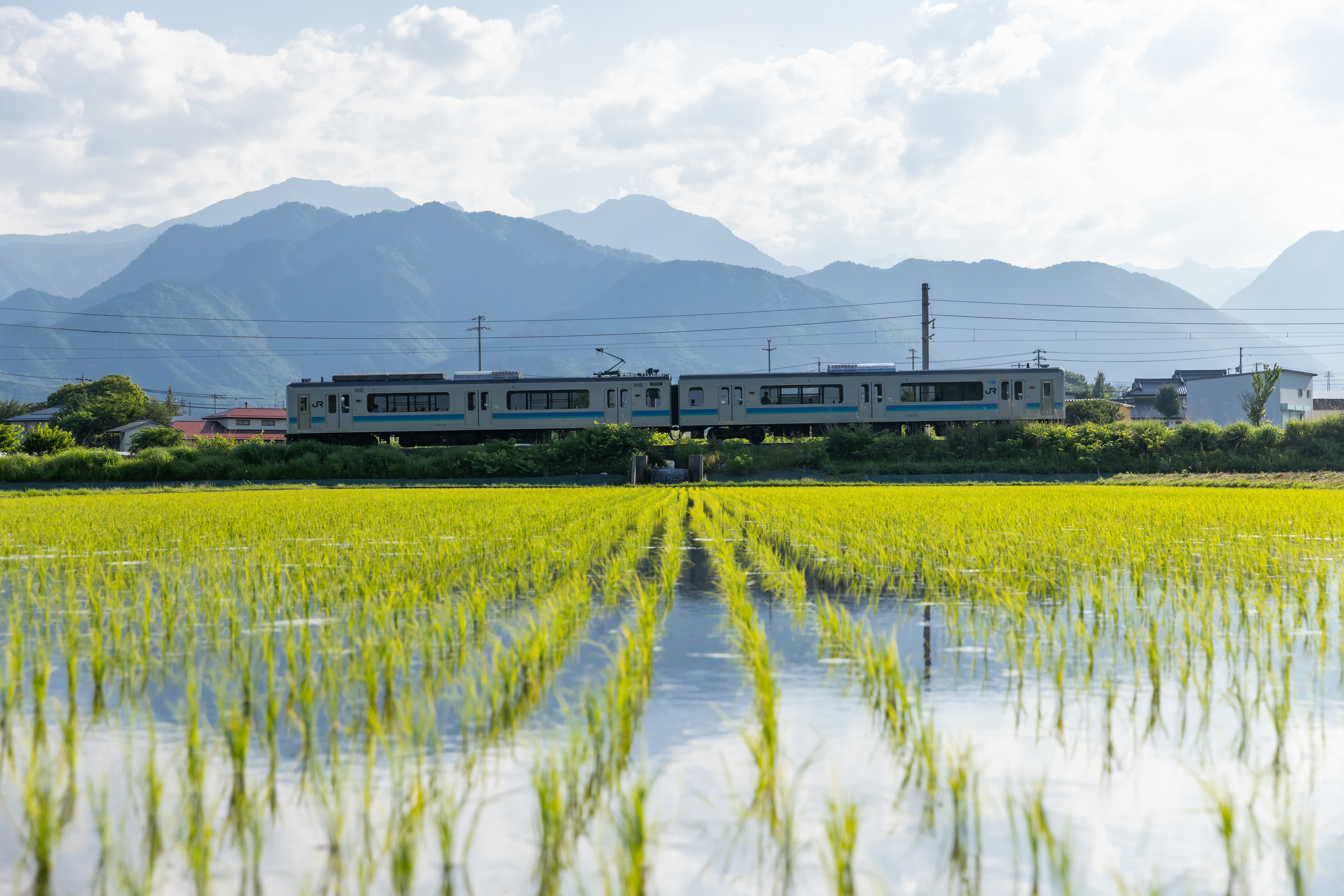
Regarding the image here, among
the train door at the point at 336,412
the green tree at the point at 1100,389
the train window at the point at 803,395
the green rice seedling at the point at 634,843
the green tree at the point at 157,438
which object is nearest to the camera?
the green rice seedling at the point at 634,843

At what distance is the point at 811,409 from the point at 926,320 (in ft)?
32.7

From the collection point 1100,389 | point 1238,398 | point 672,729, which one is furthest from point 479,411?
point 1100,389

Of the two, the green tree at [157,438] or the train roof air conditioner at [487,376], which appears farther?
the green tree at [157,438]

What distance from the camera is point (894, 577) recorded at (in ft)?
18.9

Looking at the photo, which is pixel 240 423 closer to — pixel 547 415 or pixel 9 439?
pixel 9 439

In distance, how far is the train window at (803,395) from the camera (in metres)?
29.0

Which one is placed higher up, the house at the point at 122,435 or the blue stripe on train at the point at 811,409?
the blue stripe on train at the point at 811,409

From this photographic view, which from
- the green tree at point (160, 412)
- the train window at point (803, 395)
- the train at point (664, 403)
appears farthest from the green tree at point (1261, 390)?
the green tree at point (160, 412)

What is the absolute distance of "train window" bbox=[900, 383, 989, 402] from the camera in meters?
28.9

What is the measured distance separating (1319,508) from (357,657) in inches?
514

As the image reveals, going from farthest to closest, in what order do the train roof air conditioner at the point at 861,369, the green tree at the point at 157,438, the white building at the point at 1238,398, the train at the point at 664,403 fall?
the white building at the point at 1238,398, the green tree at the point at 157,438, the train roof air conditioner at the point at 861,369, the train at the point at 664,403

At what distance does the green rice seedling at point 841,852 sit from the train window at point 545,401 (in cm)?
2806

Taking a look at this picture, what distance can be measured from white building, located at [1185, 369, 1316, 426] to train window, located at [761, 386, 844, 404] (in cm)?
4050

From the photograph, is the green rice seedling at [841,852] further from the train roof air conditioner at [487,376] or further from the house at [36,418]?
the house at [36,418]
